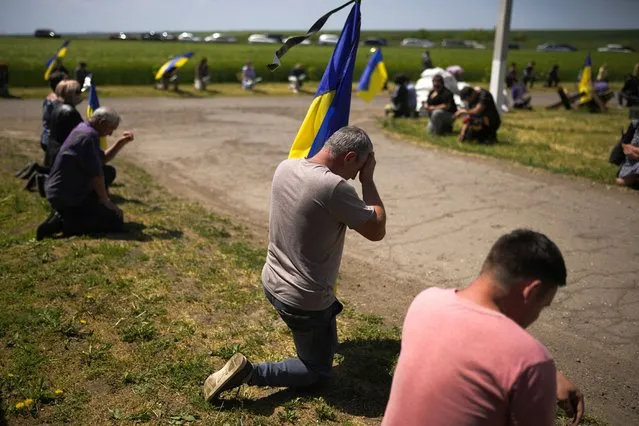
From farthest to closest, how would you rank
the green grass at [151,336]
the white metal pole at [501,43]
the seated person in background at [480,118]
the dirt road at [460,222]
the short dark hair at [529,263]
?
the white metal pole at [501,43]
the seated person in background at [480,118]
the dirt road at [460,222]
the green grass at [151,336]
the short dark hair at [529,263]

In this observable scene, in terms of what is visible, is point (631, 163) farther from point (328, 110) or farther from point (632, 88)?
point (632, 88)

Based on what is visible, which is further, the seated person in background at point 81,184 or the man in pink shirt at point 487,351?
the seated person in background at point 81,184

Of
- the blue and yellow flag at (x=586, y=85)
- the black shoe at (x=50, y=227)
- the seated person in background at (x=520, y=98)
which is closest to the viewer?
the black shoe at (x=50, y=227)

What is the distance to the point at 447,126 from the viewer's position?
14344mm

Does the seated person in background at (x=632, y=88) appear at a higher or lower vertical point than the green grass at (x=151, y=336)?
higher

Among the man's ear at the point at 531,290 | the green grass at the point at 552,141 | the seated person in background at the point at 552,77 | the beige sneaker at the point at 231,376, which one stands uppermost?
the seated person in background at the point at 552,77

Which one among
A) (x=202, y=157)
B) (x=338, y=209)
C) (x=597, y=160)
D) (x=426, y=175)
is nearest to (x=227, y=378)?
(x=338, y=209)

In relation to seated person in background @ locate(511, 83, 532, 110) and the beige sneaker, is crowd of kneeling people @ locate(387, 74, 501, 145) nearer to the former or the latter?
seated person in background @ locate(511, 83, 532, 110)

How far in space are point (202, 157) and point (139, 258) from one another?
6.01 m

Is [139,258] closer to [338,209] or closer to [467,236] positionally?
[338,209]

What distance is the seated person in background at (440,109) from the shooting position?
46.3 ft

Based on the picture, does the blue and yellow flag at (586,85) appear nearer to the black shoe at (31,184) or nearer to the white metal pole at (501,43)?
the white metal pole at (501,43)

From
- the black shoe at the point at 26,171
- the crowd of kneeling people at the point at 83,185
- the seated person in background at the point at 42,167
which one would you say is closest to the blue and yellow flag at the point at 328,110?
the crowd of kneeling people at the point at 83,185

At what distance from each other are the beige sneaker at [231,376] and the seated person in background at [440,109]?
11.5 meters
